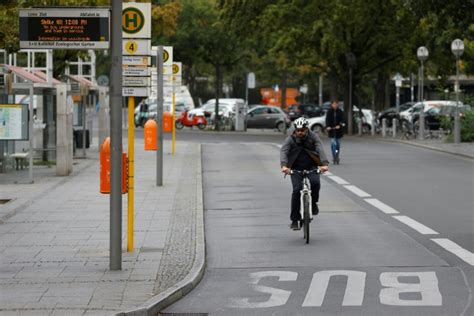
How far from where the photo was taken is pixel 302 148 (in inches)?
570

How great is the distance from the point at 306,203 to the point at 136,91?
2.74 metres

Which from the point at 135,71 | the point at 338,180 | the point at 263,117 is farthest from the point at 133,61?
the point at 263,117

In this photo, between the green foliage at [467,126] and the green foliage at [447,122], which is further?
the green foliage at [447,122]

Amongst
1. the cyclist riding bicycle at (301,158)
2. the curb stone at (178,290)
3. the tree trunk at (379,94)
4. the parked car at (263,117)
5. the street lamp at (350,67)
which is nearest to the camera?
the curb stone at (178,290)

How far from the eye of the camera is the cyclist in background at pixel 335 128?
29.2 meters

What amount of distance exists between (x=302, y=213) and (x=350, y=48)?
1514 inches

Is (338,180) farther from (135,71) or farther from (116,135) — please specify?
(116,135)

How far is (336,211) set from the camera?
1762 cm

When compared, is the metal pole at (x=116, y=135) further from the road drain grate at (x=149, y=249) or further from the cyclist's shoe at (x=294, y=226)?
the cyclist's shoe at (x=294, y=226)

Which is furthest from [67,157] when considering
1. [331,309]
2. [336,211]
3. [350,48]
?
[350,48]

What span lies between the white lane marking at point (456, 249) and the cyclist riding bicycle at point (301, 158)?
5.41 feet

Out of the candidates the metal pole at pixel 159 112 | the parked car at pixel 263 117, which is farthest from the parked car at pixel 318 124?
the metal pole at pixel 159 112

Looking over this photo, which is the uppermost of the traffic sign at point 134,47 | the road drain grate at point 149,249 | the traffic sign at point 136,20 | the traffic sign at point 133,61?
the traffic sign at point 136,20

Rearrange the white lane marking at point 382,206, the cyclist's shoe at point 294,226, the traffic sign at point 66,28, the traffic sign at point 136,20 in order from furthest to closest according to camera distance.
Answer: the white lane marking at point 382,206 < the cyclist's shoe at point 294,226 < the traffic sign at point 136,20 < the traffic sign at point 66,28
